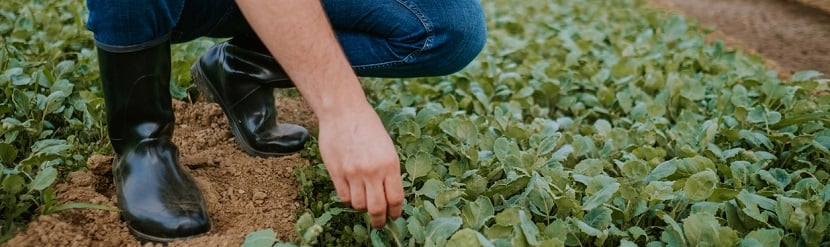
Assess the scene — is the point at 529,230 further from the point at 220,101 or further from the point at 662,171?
the point at 220,101

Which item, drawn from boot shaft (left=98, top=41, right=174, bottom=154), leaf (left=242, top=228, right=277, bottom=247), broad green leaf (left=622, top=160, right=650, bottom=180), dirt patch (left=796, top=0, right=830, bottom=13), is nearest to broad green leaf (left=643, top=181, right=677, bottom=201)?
broad green leaf (left=622, top=160, right=650, bottom=180)

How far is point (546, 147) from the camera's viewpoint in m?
1.89

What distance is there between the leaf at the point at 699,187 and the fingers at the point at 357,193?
83cm

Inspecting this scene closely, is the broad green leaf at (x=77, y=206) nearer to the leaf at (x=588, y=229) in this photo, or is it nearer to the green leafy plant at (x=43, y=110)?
the green leafy plant at (x=43, y=110)

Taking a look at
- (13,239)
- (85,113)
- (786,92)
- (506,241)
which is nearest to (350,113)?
(506,241)

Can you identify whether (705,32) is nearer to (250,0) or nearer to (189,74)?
(189,74)

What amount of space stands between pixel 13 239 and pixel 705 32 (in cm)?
342

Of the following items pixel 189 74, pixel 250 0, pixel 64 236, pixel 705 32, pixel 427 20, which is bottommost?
pixel 705 32

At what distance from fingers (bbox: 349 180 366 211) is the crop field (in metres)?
0.15

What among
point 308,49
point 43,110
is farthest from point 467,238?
point 43,110

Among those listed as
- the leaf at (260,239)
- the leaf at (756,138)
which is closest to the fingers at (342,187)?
the leaf at (260,239)

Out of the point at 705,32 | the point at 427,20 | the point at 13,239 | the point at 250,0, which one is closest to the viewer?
the point at 250,0

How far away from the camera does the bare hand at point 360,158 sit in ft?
3.65

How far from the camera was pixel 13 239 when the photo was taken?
4.21 ft
